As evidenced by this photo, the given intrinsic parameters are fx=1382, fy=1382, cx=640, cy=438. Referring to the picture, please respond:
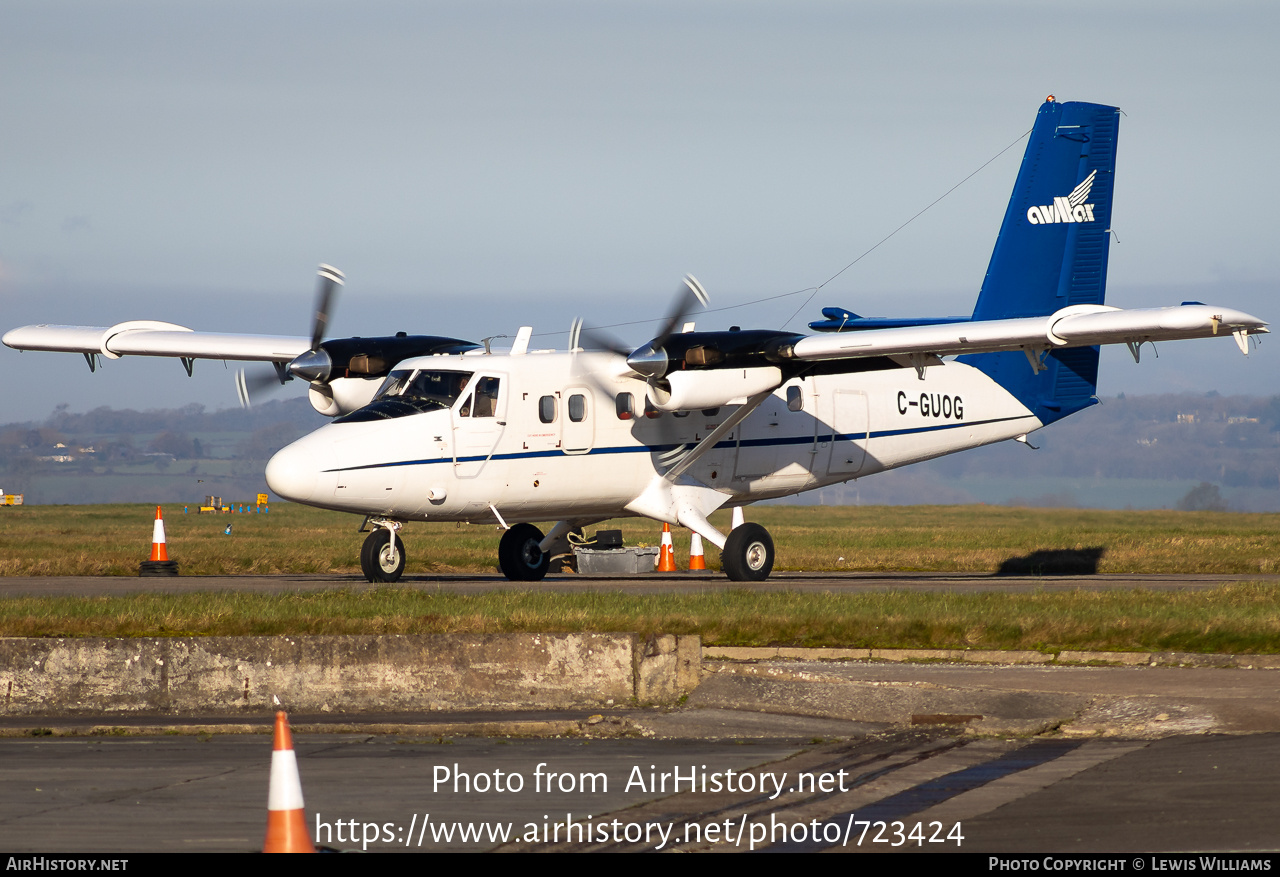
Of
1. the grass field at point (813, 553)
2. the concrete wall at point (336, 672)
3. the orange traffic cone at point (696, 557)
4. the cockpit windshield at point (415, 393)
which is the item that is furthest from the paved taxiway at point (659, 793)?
the grass field at point (813, 553)

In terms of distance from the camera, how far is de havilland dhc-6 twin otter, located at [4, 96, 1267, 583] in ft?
61.2

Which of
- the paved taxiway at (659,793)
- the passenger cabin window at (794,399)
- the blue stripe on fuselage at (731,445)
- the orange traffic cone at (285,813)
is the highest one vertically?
the passenger cabin window at (794,399)

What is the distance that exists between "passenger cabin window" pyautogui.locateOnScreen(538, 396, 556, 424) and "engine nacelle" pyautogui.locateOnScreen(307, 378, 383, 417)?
3.06 metres

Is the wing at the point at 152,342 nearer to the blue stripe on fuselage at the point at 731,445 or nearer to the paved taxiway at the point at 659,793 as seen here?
the blue stripe on fuselage at the point at 731,445

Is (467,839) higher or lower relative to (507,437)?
lower

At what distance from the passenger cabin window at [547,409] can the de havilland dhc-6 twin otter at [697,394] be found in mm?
32

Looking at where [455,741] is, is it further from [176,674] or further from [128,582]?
[128,582]

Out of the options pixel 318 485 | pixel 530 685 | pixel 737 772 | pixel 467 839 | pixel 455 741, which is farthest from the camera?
pixel 318 485

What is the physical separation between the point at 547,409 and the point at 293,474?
398 cm

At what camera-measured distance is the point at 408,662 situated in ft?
37.0

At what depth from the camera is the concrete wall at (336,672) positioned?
1118cm

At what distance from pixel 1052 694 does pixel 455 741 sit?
4.23m

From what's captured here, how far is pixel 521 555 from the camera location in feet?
71.2

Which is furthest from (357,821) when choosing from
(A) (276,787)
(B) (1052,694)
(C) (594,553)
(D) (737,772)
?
(C) (594,553)
